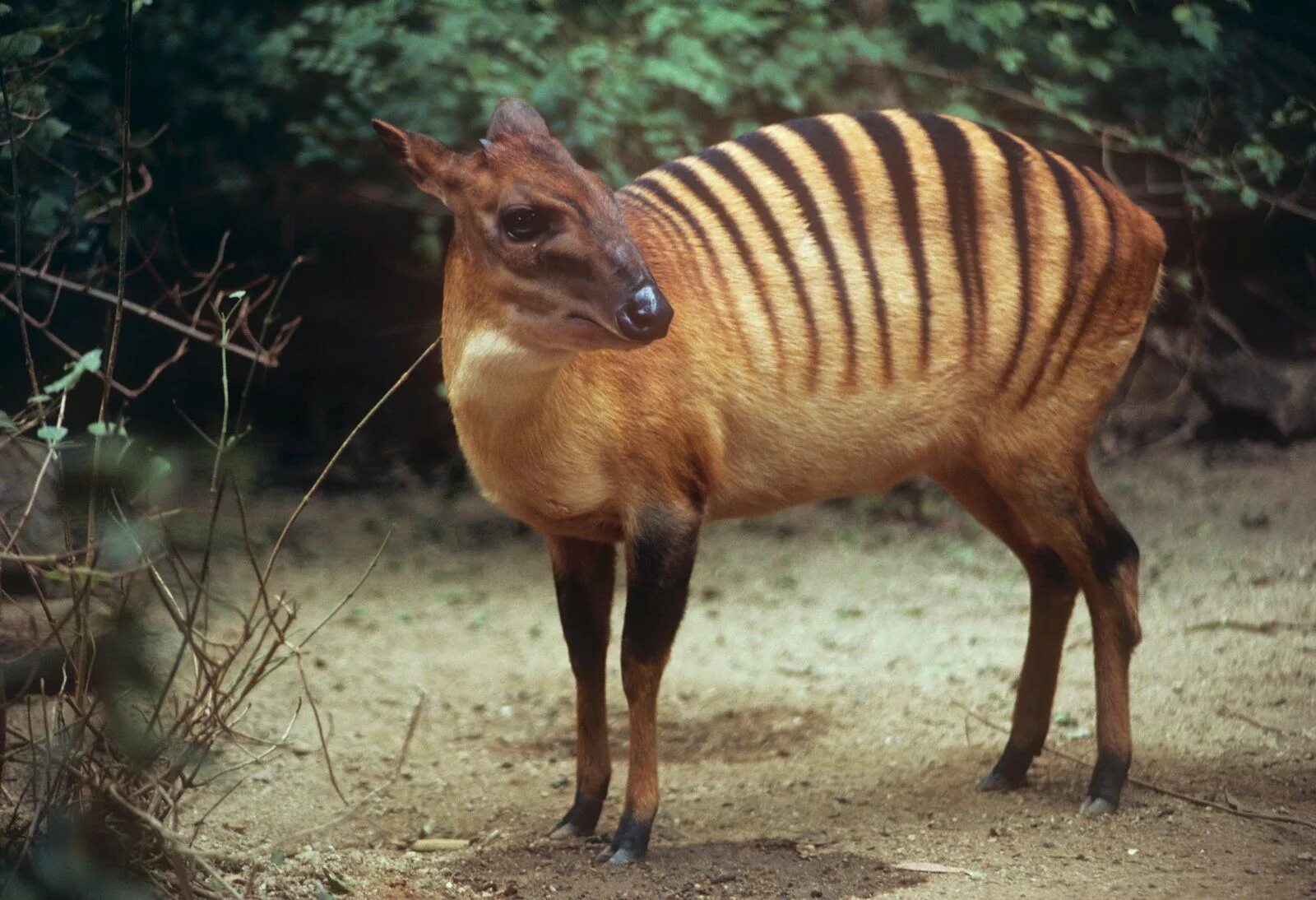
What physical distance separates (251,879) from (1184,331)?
665 centimetres

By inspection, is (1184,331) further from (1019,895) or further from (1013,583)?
(1019,895)

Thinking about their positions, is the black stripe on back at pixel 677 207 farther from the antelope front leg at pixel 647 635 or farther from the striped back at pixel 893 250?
the antelope front leg at pixel 647 635

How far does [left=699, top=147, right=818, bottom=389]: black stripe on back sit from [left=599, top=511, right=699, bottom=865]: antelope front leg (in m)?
0.60

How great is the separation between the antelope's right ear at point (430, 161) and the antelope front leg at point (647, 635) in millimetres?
972

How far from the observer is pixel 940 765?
15.3 feet

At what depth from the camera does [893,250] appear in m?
4.18

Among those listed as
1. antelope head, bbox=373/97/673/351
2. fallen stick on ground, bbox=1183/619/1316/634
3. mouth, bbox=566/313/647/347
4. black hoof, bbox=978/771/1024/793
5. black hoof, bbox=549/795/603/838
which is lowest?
fallen stick on ground, bbox=1183/619/1316/634

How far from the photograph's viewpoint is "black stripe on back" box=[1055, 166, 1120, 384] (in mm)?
4234

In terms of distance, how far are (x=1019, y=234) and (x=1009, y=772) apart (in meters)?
1.60

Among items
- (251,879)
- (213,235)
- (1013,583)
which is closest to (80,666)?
(251,879)

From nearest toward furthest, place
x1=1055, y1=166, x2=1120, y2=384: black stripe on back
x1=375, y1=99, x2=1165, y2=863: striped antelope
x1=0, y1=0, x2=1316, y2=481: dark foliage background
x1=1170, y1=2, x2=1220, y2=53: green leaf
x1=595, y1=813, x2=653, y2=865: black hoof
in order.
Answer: x1=375, y1=99, x2=1165, y2=863: striped antelope, x1=595, y1=813, x2=653, y2=865: black hoof, x1=1055, y1=166, x2=1120, y2=384: black stripe on back, x1=0, y1=0, x2=1316, y2=481: dark foliage background, x1=1170, y1=2, x2=1220, y2=53: green leaf

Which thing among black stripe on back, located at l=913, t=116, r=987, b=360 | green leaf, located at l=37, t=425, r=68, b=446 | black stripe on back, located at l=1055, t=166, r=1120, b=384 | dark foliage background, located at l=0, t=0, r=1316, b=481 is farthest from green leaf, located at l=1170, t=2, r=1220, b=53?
green leaf, located at l=37, t=425, r=68, b=446

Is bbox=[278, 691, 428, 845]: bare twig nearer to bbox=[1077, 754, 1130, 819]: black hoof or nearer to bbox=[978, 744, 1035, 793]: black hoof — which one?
bbox=[978, 744, 1035, 793]: black hoof

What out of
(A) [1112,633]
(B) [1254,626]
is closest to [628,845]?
(A) [1112,633]
